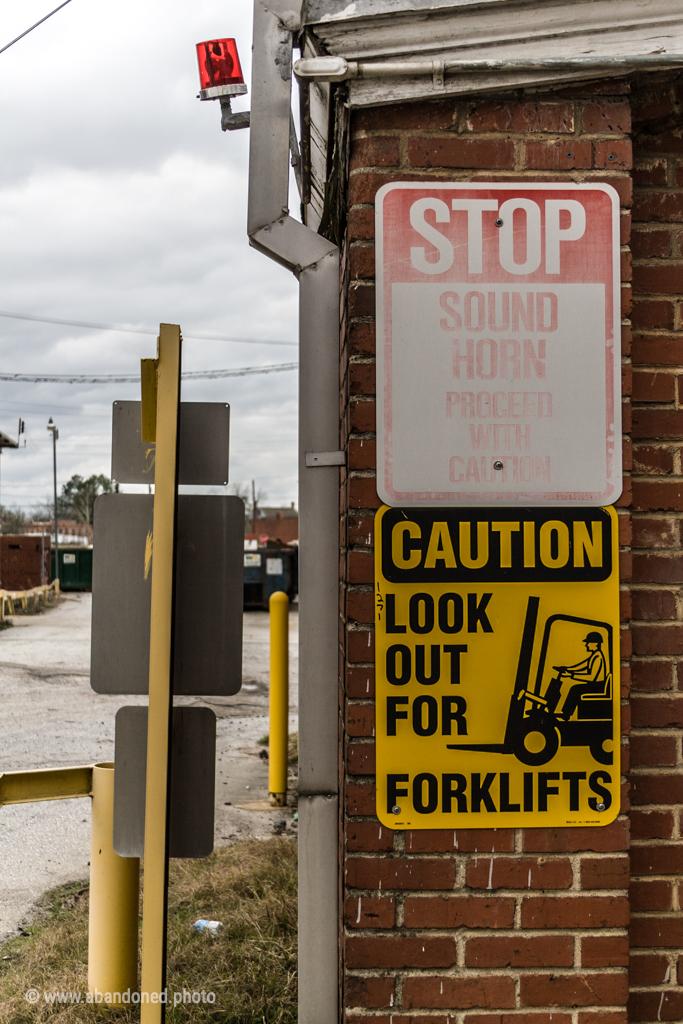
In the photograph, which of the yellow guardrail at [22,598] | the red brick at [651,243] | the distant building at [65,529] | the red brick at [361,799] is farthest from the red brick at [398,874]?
the distant building at [65,529]

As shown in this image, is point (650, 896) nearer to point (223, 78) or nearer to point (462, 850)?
point (462, 850)

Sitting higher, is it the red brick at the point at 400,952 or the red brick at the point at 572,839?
the red brick at the point at 572,839

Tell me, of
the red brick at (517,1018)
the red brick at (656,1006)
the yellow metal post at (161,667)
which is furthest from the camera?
the red brick at (656,1006)

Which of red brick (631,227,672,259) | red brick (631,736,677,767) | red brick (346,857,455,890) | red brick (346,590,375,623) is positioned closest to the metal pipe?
red brick (631,227,672,259)

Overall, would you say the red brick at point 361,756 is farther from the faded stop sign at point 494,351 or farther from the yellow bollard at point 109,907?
the yellow bollard at point 109,907

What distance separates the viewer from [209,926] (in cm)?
346

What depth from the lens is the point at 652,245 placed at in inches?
85.9

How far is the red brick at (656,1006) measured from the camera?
2.11 m

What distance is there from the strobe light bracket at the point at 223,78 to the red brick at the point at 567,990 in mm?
4865

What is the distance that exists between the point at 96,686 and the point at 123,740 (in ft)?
0.47

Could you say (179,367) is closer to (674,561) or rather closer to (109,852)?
(674,561)

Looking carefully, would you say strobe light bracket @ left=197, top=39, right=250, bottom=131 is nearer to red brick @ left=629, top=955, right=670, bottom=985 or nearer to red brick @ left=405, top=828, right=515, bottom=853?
red brick @ left=405, top=828, right=515, bottom=853

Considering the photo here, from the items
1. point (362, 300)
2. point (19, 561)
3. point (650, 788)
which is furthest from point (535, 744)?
point (19, 561)

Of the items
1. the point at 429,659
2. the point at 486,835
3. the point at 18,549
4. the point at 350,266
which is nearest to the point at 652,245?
the point at 350,266
